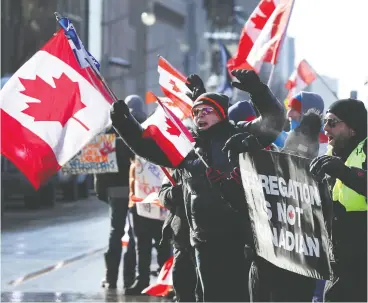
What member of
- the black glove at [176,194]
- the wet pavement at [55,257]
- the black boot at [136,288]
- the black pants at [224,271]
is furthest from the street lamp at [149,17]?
the black pants at [224,271]

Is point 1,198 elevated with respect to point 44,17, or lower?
lower

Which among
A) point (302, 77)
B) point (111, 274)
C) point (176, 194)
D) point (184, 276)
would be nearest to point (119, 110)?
point (176, 194)

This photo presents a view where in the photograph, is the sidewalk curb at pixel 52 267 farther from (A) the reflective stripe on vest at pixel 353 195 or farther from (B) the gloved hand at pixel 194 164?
(A) the reflective stripe on vest at pixel 353 195

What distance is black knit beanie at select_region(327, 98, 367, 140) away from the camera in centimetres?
696

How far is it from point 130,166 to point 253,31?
2010mm

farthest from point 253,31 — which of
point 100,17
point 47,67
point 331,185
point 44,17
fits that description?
point 100,17

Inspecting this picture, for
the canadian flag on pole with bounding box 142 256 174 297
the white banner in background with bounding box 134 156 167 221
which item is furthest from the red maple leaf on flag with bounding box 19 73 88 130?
the canadian flag on pole with bounding box 142 256 174 297

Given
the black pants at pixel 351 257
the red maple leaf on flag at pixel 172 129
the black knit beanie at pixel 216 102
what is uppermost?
the black knit beanie at pixel 216 102

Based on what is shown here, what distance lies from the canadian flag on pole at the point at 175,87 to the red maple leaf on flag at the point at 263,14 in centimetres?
227

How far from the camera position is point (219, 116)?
8398mm

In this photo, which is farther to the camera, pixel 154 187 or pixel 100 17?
pixel 100 17

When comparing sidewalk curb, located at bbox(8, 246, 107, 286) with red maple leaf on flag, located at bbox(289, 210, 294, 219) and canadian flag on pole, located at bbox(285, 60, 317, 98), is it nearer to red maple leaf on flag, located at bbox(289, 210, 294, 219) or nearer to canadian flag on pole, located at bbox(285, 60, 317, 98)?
canadian flag on pole, located at bbox(285, 60, 317, 98)

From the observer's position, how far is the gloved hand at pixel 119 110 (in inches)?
324

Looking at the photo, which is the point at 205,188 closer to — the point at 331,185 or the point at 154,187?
the point at 331,185
